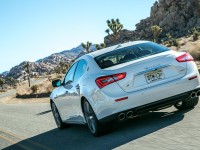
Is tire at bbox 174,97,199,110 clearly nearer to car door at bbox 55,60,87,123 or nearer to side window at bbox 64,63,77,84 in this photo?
car door at bbox 55,60,87,123

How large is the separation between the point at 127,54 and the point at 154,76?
902 mm

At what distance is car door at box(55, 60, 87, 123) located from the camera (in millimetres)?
8413

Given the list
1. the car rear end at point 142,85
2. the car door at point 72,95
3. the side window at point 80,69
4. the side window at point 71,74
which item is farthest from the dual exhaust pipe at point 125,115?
the side window at point 71,74

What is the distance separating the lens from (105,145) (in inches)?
275

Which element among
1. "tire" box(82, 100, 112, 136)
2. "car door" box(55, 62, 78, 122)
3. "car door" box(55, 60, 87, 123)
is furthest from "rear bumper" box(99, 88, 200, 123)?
"car door" box(55, 62, 78, 122)

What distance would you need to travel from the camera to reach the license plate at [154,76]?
719cm

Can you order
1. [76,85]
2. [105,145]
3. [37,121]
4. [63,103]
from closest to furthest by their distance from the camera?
[105,145] → [76,85] → [63,103] → [37,121]

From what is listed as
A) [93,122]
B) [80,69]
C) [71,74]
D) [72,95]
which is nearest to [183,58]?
[93,122]

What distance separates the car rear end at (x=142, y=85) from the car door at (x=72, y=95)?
1.00 metres

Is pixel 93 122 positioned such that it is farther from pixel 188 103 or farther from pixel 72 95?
pixel 188 103

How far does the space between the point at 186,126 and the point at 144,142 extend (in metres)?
0.99

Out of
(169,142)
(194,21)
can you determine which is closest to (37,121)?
(169,142)

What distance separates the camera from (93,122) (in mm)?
7750

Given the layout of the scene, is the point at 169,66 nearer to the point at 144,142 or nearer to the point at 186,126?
the point at 186,126
